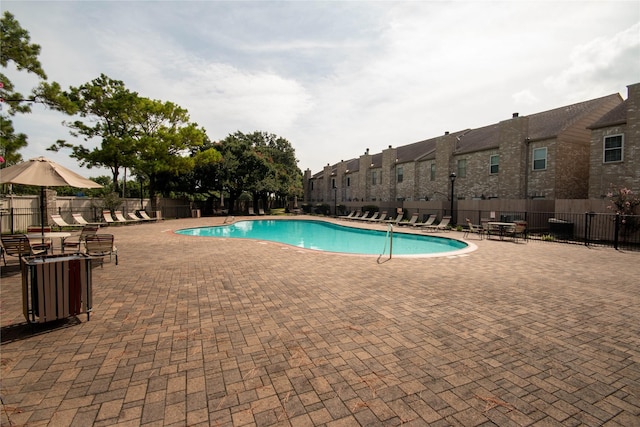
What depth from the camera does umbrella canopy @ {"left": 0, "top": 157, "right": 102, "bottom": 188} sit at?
22.1 feet

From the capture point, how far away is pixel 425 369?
310 centimetres

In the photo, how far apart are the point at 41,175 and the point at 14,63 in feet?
42.4

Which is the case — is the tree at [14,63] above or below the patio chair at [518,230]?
above

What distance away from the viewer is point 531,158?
66.2 feet

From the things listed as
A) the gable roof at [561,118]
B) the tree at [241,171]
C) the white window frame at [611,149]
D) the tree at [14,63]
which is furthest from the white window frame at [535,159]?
the tree at [14,63]

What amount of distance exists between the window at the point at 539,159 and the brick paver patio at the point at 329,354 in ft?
52.4

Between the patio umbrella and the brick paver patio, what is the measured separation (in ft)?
7.51

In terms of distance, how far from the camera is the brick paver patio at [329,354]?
2.47 metres

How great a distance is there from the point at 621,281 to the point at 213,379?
8873mm

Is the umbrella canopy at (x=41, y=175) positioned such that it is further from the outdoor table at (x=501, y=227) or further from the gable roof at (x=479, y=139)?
the gable roof at (x=479, y=139)

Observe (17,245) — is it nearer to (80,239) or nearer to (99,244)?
(80,239)

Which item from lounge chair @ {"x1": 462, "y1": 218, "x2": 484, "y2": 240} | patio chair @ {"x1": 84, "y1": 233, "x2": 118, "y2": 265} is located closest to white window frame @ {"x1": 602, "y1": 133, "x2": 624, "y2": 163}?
lounge chair @ {"x1": 462, "y1": 218, "x2": 484, "y2": 240}

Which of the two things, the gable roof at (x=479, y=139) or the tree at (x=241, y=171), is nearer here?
the gable roof at (x=479, y=139)

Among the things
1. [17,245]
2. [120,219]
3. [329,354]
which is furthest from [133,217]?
[329,354]
